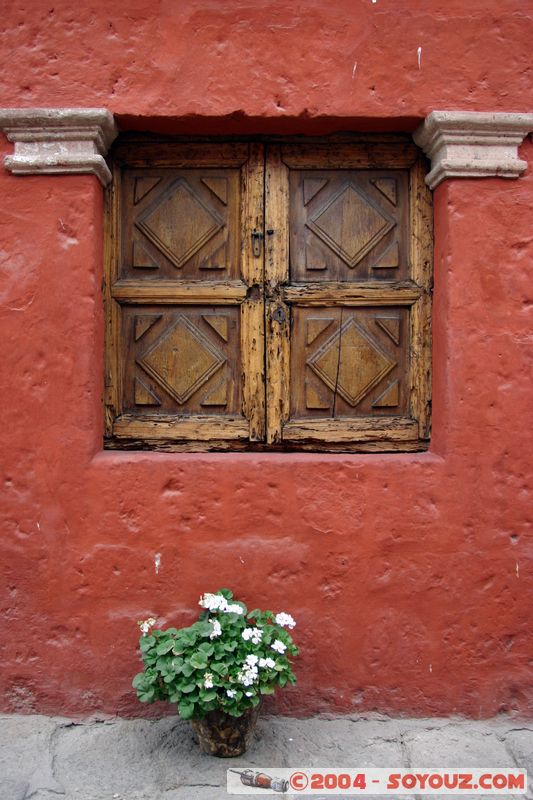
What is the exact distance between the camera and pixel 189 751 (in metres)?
2.76

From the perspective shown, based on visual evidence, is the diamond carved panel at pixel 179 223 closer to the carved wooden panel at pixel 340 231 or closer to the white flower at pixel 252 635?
the carved wooden panel at pixel 340 231

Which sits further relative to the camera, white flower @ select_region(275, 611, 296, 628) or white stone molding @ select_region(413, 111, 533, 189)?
white stone molding @ select_region(413, 111, 533, 189)

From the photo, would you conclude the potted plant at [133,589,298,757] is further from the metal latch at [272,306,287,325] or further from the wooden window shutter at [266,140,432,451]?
the metal latch at [272,306,287,325]

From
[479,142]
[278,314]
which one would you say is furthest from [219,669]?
[479,142]

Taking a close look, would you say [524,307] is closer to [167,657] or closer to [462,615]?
[462,615]

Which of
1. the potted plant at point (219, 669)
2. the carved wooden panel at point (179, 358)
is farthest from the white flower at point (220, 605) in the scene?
the carved wooden panel at point (179, 358)

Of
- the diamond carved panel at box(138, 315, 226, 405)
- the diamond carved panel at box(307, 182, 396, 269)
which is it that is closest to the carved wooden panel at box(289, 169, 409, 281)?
the diamond carved panel at box(307, 182, 396, 269)

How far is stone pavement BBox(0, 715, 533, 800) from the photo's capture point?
8.49 feet

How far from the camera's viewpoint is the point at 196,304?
3.20 metres

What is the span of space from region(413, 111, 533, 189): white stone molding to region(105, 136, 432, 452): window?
0.24m

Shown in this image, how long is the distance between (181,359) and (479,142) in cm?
154

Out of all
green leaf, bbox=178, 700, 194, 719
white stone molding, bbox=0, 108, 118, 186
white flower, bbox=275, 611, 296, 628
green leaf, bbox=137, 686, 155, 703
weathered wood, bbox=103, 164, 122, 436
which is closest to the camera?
green leaf, bbox=178, 700, 194, 719

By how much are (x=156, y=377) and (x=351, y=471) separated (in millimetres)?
944

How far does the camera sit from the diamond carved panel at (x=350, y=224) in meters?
3.21
